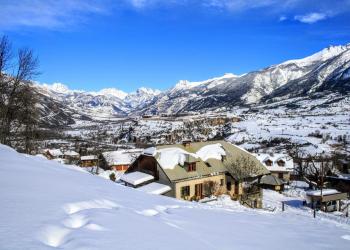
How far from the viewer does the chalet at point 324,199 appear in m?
47.3

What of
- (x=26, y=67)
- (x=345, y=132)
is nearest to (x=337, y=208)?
(x=26, y=67)

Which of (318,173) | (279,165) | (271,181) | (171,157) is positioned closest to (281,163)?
(279,165)

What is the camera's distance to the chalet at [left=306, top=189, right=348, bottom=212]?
4731 cm

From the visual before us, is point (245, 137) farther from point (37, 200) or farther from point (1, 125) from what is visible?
point (37, 200)

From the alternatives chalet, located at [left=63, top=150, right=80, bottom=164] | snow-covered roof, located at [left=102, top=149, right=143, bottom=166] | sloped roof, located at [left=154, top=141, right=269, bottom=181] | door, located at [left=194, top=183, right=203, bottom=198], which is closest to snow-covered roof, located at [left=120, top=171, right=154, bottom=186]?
sloped roof, located at [left=154, top=141, right=269, bottom=181]

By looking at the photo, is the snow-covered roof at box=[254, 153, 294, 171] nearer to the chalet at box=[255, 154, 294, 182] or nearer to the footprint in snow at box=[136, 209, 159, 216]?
the chalet at box=[255, 154, 294, 182]

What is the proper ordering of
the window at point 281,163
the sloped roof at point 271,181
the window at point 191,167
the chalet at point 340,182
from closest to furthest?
the window at point 191,167 < the sloped roof at point 271,181 < the chalet at point 340,182 < the window at point 281,163

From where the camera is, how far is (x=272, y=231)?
11.4 m

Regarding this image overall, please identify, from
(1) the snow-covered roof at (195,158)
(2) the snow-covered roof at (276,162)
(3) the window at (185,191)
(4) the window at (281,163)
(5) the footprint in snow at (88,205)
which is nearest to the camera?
(5) the footprint in snow at (88,205)

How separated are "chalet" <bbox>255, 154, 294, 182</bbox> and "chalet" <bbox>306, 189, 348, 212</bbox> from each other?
115ft

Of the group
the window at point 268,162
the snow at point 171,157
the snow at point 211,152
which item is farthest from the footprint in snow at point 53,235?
the window at point 268,162

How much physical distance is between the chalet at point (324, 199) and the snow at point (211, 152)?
13.4 metres

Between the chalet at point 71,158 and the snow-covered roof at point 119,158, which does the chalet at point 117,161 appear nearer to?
the snow-covered roof at point 119,158

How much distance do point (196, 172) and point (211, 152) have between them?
4.95m
